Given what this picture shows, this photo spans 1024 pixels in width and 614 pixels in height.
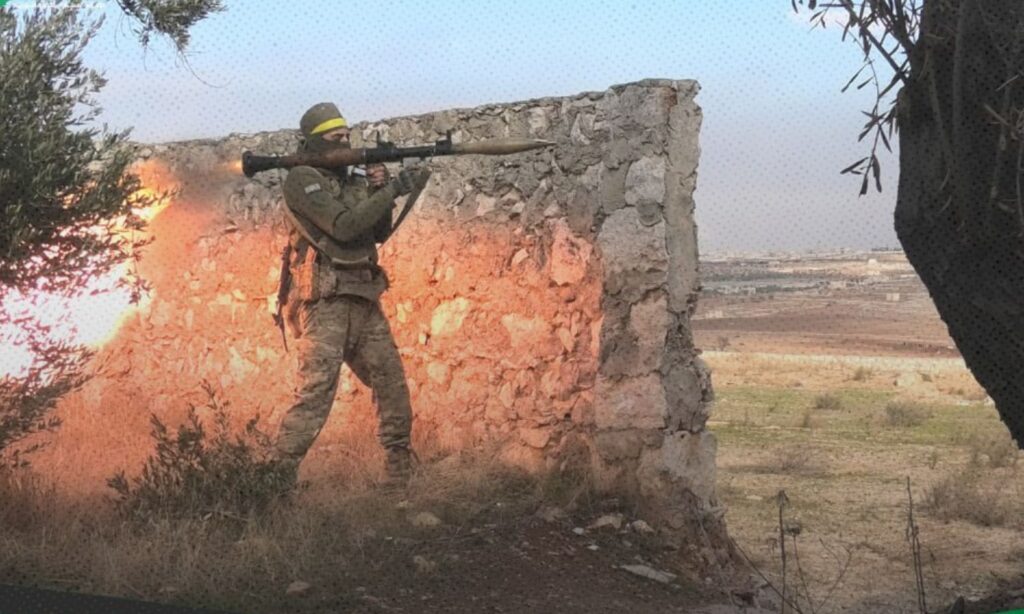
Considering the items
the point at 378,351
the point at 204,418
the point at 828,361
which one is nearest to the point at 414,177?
the point at 378,351

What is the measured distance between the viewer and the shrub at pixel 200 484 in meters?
4.22

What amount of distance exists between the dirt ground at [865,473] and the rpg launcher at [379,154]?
103 cm

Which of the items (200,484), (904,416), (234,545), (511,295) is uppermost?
Answer: (511,295)

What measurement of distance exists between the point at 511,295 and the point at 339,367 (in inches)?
40.8

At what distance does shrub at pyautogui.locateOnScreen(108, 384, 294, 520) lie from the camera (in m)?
4.22

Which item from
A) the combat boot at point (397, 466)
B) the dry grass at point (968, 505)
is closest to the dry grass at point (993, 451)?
the dry grass at point (968, 505)

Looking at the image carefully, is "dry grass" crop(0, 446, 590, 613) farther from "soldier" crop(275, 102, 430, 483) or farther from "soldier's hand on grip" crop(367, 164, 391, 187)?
"soldier's hand on grip" crop(367, 164, 391, 187)

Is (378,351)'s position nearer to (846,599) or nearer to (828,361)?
(846,599)

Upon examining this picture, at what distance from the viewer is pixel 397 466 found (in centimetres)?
494

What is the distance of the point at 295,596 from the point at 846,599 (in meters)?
2.91

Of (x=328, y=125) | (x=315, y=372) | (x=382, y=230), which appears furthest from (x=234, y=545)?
(x=328, y=125)

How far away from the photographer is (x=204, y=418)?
6.27 m

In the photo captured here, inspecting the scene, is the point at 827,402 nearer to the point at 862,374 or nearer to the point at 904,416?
the point at 904,416

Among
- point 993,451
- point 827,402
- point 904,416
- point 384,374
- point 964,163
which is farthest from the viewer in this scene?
point 827,402
